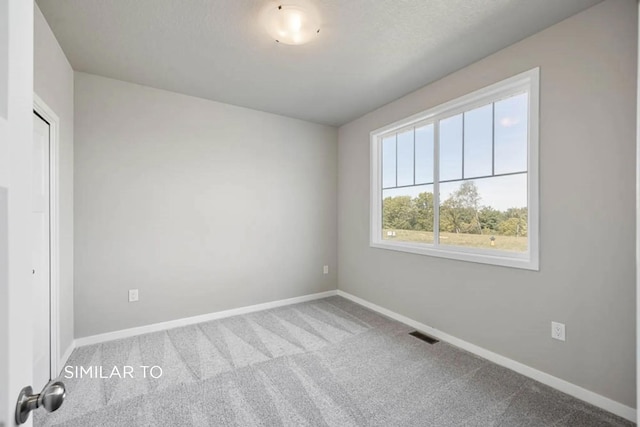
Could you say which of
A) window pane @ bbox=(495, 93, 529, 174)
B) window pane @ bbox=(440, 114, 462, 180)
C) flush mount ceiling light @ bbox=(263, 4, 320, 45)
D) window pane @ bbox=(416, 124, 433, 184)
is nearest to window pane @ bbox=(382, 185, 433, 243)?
window pane @ bbox=(416, 124, 433, 184)

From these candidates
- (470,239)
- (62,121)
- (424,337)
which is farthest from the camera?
(424,337)

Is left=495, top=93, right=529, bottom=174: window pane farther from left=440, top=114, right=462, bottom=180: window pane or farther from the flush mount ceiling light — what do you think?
the flush mount ceiling light

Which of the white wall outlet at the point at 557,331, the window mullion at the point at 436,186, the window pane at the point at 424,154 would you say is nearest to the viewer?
the white wall outlet at the point at 557,331

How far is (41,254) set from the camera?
2.07 metres

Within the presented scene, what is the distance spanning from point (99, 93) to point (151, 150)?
2.12 feet

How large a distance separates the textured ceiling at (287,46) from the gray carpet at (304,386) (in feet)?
8.25

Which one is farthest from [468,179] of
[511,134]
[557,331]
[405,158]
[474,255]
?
[557,331]

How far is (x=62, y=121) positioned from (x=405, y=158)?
3254 mm

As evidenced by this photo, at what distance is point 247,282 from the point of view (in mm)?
3568

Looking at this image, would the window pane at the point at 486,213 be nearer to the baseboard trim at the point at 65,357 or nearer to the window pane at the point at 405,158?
the window pane at the point at 405,158

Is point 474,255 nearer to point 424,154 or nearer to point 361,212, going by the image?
point 424,154

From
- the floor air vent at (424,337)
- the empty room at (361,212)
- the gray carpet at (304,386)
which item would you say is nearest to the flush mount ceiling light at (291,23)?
the empty room at (361,212)

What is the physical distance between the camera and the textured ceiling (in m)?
1.87

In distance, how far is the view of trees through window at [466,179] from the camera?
2371 millimetres
